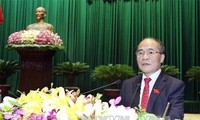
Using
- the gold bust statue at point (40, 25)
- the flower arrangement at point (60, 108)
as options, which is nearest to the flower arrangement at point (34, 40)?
the gold bust statue at point (40, 25)

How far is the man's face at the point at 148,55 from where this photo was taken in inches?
82.3

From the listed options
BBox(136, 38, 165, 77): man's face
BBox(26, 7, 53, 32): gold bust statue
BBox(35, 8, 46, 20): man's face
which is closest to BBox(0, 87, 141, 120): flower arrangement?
BBox(136, 38, 165, 77): man's face

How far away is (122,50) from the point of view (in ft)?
22.8

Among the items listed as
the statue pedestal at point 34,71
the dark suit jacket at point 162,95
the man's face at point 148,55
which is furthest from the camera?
the statue pedestal at point 34,71

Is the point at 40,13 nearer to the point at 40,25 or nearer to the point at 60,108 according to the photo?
the point at 40,25

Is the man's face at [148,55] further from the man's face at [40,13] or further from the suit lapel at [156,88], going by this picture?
the man's face at [40,13]

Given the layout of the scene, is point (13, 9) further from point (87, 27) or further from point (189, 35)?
point (189, 35)

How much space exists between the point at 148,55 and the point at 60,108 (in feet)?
4.24

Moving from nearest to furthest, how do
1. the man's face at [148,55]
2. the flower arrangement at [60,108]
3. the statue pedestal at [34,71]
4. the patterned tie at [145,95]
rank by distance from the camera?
1. the flower arrangement at [60,108]
2. the patterned tie at [145,95]
3. the man's face at [148,55]
4. the statue pedestal at [34,71]

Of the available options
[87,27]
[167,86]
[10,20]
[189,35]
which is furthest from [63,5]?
[167,86]

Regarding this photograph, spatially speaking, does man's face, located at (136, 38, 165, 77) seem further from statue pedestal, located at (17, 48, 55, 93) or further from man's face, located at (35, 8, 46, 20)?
man's face, located at (35, 8, 46, 20)

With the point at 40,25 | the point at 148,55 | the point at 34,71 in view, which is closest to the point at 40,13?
the point at 40,25

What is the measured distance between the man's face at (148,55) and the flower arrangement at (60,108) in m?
1.17

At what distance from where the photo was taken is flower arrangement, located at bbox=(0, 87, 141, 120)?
84 centimetres
